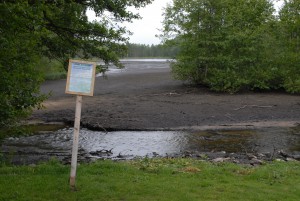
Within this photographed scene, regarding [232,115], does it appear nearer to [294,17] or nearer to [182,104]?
[182,104]

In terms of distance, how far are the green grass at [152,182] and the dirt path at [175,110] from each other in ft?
29.3

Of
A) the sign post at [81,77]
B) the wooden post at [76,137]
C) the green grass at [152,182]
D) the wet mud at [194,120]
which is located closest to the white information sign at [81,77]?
the sign post at [81,77]

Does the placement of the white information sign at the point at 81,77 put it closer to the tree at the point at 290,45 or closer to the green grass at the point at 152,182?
the green grass at the point at 152,182

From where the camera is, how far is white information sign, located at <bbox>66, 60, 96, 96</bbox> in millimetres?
7023

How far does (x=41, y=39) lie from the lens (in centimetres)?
1217

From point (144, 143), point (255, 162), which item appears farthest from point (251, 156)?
point (144, 143)

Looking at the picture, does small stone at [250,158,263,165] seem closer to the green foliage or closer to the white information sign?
the white information sign

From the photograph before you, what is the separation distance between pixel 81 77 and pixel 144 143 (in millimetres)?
8627

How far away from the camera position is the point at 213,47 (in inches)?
1169

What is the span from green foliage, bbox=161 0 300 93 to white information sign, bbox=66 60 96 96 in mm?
22501

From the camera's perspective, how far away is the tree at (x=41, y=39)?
657 cm

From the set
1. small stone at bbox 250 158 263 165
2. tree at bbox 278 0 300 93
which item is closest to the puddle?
small stone at bbox 250 158 263 165

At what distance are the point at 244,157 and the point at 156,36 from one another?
66.0ft

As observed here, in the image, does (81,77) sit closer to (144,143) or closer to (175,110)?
(144,143)
